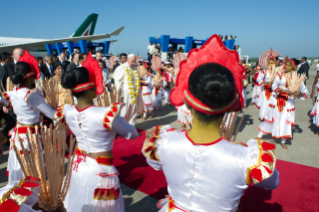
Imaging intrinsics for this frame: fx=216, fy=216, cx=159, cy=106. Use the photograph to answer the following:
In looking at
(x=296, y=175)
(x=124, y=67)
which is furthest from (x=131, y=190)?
(x=124, y=67)

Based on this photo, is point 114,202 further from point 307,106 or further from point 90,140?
point 307,106

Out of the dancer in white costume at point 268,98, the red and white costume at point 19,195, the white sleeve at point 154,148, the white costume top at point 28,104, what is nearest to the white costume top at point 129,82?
the white costume top at point 28,104

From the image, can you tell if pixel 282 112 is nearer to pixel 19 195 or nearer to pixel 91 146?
pixel 91 146

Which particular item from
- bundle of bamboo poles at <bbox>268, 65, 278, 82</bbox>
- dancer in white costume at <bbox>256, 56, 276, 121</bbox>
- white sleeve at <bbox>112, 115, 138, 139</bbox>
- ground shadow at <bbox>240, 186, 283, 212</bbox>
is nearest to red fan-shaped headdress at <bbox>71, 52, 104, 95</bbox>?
white sleeve at <bbox>112, 115, 138, 139</bbox>

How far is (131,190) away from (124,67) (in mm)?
3266

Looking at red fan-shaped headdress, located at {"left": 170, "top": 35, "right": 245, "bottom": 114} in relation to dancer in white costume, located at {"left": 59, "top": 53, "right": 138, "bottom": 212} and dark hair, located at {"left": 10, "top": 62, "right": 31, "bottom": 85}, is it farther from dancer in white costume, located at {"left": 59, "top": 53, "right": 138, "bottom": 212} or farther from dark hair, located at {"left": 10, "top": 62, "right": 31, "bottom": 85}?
dark hair, located at {"left": 10, "top": 62, "right": 31, "bottom": 85}

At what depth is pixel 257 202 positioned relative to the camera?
9.36ft

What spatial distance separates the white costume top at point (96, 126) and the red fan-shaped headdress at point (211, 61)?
749 millimetres

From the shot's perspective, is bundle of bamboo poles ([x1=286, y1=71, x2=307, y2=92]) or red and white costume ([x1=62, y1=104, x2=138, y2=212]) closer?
red and white costume ([x1=62, y1=104, x2=138, y2=212])

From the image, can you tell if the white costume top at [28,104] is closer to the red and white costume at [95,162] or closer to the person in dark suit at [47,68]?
the red and white costume at [95,162]

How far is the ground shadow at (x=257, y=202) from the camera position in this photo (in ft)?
8.93

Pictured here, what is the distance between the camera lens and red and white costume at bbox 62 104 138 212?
1845mm

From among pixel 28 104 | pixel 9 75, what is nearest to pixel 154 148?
pixel 28 104

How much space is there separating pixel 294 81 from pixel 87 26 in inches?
1041
